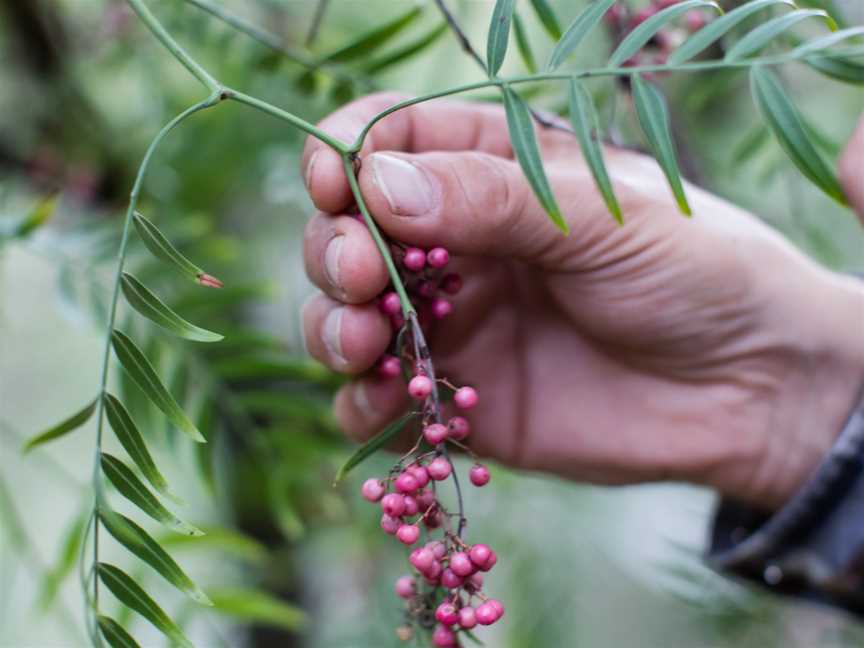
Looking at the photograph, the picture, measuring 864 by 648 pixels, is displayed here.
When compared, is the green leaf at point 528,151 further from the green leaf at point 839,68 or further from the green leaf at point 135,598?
A: the green leaf at point 135,598

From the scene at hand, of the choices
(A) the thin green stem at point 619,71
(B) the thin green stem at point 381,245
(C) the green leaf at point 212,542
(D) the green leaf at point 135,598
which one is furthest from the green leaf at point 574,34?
(C) the green leaf at point 212,542

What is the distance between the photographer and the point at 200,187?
3.60ft

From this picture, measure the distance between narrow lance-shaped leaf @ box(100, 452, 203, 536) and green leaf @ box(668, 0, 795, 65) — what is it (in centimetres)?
32

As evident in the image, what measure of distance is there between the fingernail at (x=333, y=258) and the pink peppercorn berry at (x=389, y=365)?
69mm

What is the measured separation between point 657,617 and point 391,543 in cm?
49

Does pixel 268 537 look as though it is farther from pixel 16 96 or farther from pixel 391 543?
pixel 16 96

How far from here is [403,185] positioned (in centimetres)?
50

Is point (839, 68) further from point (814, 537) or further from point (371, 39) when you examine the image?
point (814, 537)

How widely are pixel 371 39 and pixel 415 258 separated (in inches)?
8.7

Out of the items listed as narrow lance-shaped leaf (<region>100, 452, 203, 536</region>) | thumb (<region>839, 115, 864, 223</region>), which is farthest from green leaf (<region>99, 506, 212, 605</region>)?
thumb (<region>839, 115, 864, 223</region>)

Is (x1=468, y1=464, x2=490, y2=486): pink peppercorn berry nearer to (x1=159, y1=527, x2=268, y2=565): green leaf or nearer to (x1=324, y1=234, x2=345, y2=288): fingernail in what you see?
(x1=324, y1=234, x2=345, y2=288): fingernail

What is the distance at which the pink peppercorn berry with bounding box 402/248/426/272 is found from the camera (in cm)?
52

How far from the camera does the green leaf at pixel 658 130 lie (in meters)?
0.39

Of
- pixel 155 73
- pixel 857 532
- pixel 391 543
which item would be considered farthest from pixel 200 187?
pixel 857 532
